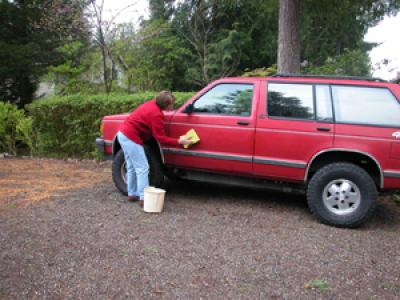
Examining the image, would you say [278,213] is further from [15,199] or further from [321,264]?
[15,199]

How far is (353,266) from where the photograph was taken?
3.86 m

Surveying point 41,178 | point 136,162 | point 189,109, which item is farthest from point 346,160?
point 41,178

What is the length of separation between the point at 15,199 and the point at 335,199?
4608 mm

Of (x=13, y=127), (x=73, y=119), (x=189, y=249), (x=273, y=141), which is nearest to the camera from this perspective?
(x=189, y=249)

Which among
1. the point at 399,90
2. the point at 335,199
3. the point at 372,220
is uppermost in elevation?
the point at 399,90

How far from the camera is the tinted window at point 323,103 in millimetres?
5035

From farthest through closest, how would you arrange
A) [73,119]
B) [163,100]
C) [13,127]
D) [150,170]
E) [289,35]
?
[13,127] → [73,119] → [289,35] → [150,170] → [163,100]

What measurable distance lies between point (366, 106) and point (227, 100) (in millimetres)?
1821

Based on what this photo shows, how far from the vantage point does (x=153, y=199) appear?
5.22 metres

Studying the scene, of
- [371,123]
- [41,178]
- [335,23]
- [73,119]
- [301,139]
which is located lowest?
[41,178]

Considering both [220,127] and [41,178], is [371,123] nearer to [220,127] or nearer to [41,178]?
[220,127]

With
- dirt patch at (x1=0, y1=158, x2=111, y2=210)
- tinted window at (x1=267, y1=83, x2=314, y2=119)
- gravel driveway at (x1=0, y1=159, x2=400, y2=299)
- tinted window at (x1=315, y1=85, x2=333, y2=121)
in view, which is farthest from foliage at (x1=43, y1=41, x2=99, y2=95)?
tinted window at (x1=315, y1=85, x2=333, y2=121)

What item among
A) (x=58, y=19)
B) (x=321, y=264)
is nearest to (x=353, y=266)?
(x=321, y=264)

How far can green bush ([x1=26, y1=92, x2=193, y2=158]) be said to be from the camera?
8898 mm
